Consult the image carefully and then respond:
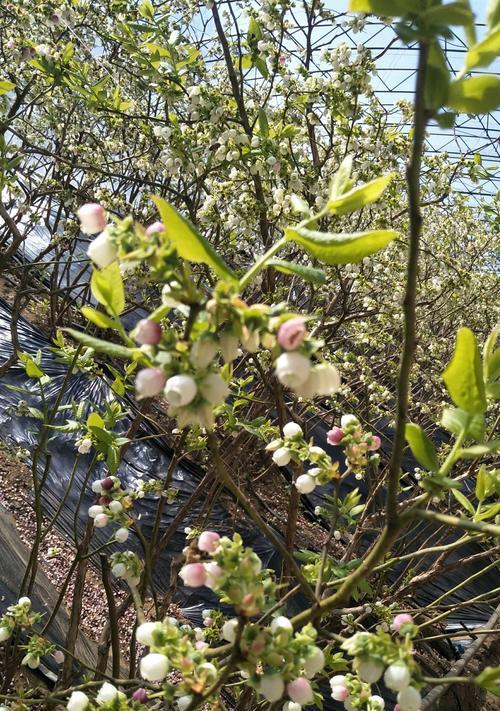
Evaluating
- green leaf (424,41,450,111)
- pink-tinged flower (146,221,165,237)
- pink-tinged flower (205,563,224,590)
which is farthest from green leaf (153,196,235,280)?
pink-tinged flower (205,563,224,590)

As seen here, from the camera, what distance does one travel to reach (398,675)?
764mm

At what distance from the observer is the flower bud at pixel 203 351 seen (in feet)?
2.24

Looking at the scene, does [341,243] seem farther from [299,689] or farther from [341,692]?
[341,692]

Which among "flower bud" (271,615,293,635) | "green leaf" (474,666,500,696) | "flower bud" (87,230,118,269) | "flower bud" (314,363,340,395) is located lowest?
"green leaf" (474,666,500,696)

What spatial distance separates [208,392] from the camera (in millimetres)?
712

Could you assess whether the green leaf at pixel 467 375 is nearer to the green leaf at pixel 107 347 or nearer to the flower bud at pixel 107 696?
the green leaf at pixel 107 347

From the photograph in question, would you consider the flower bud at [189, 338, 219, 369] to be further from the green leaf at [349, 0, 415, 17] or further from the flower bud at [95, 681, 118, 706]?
the flower bud at [95, 681, 118, 706]

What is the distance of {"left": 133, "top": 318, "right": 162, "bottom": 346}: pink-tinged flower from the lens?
0.70 m

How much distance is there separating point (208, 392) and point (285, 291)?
2.88 m

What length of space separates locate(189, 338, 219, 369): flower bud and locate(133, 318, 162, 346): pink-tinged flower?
5cm

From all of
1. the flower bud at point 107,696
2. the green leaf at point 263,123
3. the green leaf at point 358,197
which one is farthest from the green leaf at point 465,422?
the green leaf at point 263,123

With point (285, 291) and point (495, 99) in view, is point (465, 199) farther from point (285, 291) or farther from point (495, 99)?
point (495, 99)

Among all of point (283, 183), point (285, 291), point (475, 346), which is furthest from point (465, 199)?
point (475, 346)

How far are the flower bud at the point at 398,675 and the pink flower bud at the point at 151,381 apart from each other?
0.45 metres
